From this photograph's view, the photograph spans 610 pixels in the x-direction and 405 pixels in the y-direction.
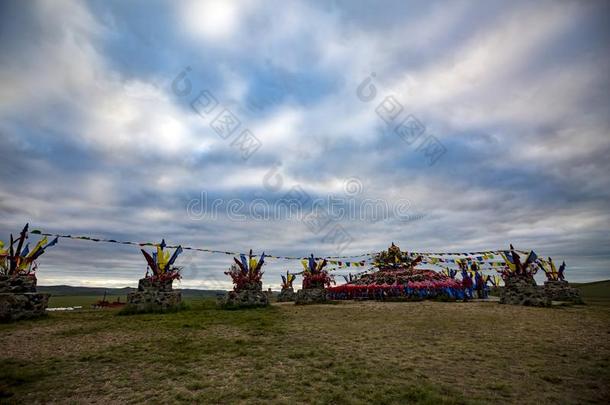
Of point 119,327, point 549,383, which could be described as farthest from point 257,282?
point 549,383

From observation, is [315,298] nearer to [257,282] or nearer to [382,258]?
[257,282]

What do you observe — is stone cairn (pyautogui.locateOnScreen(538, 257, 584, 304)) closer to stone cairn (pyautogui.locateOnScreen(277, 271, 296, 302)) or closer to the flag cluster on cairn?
the flag cluster on cairn

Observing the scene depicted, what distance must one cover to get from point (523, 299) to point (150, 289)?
92.8 ft

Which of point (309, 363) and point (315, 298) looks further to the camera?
point (315, 298)

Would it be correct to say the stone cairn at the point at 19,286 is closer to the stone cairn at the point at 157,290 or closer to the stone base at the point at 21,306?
the stone base at the point at 21,306

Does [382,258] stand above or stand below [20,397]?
above

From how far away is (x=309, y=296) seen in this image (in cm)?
2800

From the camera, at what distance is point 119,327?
13.1 m

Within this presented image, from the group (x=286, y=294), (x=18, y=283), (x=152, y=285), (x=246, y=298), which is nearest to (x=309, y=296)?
(x=246, y=298)

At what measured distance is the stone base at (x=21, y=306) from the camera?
14.3m

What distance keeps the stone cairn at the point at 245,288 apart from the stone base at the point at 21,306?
10995mm

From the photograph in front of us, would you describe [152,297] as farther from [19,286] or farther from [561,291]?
[561,291]

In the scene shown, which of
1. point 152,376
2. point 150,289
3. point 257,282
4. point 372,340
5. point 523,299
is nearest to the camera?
point 152,376

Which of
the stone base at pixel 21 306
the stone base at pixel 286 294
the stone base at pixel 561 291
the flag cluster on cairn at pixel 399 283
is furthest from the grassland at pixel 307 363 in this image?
the stone base at pixel 286 294
